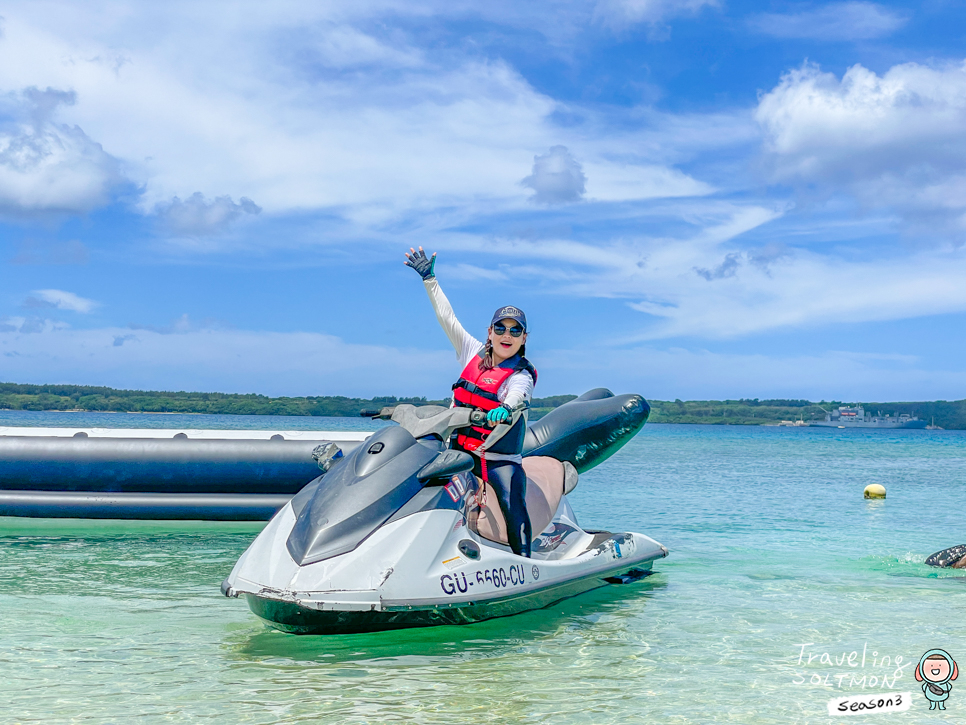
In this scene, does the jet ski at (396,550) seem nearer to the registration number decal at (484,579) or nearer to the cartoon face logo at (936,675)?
the registration number decal at (484,579)

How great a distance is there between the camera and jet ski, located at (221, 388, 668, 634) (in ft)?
11.4

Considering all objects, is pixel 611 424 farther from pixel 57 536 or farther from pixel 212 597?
pixel 57 536

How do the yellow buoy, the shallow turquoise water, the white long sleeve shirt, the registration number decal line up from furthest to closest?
the yellow buoy → the white long sleeve shirt → the registration number decal → the shallow turquoise water

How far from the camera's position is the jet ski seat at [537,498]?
14.1 feet

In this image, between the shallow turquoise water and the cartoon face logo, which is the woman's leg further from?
the cartoon face logo

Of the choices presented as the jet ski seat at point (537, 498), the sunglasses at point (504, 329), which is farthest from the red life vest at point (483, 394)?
the jet ski seat at point (537, 498)

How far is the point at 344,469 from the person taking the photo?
3.88m

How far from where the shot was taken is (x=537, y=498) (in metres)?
4.80

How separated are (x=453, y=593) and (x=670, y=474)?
16.2 meters

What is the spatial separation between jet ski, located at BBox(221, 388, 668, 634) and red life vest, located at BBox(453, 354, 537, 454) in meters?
0.14

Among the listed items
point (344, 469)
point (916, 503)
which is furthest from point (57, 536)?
point (916, 503)

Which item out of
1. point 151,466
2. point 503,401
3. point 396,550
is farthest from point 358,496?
point 151,466

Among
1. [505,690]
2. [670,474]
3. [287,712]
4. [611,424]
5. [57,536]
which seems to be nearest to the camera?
[287,712]

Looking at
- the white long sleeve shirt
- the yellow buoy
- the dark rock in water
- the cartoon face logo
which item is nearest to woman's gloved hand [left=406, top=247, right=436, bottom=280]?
the white long sleeve shirt
